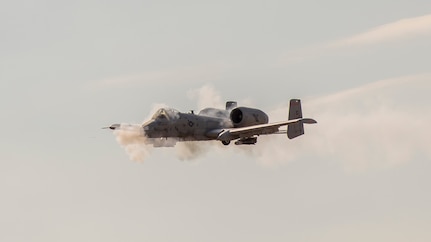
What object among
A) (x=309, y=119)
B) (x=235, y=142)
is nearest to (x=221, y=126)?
(x=235, y=142)

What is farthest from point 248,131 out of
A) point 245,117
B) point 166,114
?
point 166,114

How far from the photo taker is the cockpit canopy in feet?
449

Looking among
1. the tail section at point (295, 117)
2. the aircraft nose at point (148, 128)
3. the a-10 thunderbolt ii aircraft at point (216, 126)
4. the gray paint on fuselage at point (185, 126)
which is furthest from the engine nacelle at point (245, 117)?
the aircraft nose at point (148, 128)

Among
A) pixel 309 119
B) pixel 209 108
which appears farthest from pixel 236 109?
pixel 309 119

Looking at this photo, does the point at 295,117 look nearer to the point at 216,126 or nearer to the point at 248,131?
the point at 248,131

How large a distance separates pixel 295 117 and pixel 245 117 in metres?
4.92

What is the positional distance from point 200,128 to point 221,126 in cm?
302

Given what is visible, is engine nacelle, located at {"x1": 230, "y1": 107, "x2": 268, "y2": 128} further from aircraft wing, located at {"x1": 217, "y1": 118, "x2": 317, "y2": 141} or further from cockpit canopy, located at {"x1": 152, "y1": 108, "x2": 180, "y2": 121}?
cockpit canopy, located at {"x1": 152, "y1": 108, "x2": 180, "y2": 121}

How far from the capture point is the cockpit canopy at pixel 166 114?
5384 inches

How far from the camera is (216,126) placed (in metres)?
141

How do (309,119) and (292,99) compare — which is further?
(292,99)

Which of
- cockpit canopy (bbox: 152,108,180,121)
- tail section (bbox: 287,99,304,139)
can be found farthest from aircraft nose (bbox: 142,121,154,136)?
tail section (bbox: 287,99,304,139)

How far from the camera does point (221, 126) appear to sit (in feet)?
464

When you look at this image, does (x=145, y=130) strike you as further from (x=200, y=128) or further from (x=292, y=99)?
(x=292, y=99)
